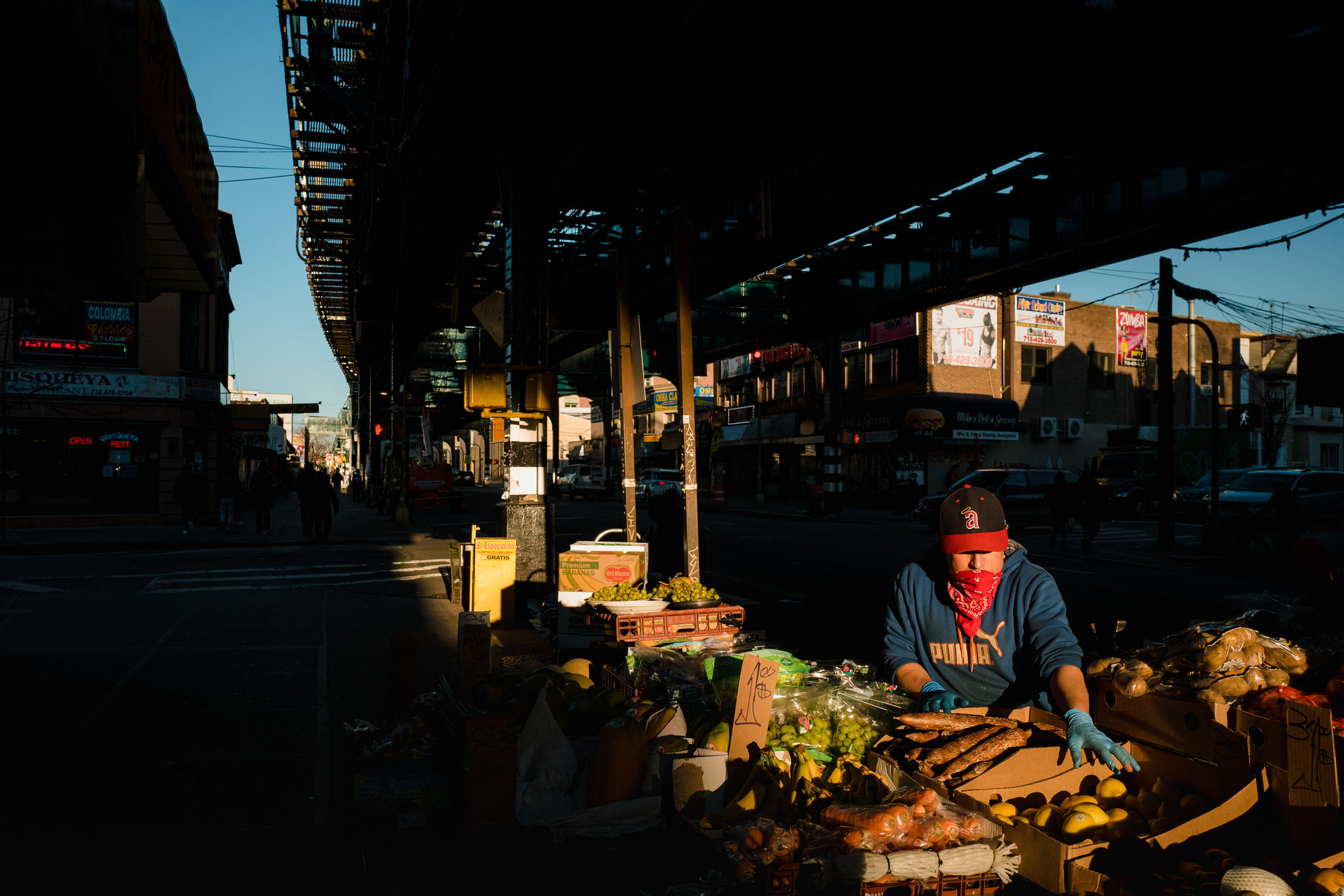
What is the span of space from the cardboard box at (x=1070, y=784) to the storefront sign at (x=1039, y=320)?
40835mm

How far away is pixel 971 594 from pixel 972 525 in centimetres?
36

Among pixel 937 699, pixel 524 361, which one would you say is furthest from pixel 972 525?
pixel 524 361

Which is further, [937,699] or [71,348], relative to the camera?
[71,348]

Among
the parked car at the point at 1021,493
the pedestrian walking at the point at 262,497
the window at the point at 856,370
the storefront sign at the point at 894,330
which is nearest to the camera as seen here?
the pedestrian walking at the point at 262,497

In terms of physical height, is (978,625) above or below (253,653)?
above

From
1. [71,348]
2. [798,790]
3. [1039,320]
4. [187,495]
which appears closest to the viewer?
[798,790]

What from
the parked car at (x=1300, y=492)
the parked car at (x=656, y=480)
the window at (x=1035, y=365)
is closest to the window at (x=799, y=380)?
the parked car at (x=656, y=480)

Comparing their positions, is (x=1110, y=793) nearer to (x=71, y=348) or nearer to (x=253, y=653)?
(x=253, y=653)

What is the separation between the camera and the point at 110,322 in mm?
27391

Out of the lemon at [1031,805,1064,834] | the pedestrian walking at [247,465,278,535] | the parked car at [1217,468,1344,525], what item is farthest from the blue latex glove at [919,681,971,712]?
the pedestrian walking at [247,465,278,535]

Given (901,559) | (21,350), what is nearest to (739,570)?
(901,559)

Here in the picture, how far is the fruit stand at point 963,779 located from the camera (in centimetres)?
289

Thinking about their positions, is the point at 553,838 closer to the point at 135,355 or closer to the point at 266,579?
the point at 266,579

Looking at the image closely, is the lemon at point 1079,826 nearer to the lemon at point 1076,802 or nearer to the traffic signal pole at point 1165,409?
the lemon at point 1076,802
